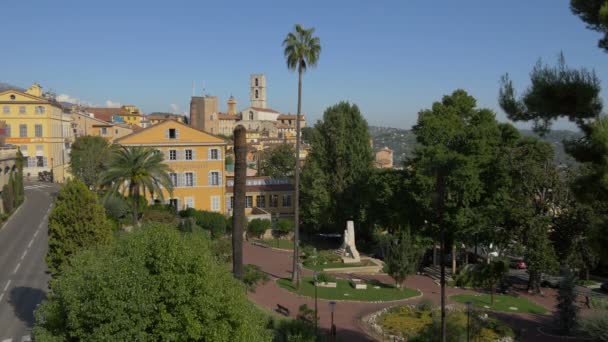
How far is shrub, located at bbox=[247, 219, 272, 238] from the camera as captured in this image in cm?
4572

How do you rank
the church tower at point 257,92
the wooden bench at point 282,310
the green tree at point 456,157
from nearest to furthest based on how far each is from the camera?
the wooden bench at point 282,310, the green tree at point 456,157, the church tower at point 257,92

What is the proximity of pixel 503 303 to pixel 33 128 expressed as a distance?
2045 inches

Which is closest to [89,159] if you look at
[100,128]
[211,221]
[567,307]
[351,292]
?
[211,221]

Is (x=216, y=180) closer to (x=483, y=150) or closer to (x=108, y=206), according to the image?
(x=108, y=206)

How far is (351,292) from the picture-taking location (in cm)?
A: 3048

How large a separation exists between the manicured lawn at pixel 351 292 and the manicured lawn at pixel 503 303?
2714 mm

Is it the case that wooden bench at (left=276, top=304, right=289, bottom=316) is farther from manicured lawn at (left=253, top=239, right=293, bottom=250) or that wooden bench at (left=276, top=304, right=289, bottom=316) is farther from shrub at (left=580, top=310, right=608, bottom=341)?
manicured lawn at (left=253, top=239, right=293, bottom=250)

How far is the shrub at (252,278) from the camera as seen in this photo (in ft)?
98.0

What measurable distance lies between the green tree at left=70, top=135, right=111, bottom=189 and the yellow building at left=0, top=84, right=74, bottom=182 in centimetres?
671

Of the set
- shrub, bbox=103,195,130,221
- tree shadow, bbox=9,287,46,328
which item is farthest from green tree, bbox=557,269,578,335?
shrub, bbox=103,195,130,221

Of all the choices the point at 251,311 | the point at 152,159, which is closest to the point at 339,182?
the point at 152,159

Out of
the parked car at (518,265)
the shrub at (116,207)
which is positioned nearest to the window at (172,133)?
the shrub at (116,207)

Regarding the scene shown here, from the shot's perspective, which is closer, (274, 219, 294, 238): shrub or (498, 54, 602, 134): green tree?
(498, 54, 602, 134): green tree

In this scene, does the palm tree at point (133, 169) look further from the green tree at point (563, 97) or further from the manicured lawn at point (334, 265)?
the green tree at point (563, 97)
